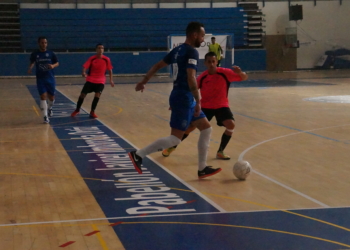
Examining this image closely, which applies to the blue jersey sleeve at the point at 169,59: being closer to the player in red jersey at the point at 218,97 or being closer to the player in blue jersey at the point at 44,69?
the player in red jersey at the point at 218,97

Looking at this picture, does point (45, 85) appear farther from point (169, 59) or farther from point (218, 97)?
point (169, 59)

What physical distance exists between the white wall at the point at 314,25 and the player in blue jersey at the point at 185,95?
86.2 feet

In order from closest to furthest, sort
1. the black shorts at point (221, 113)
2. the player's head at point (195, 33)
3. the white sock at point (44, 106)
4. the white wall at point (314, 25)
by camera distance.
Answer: the player's head at point (195, 33)
the black shorts at point (221, 113)
the white sock at point (44, 106)
the white wall at point (314, 25)

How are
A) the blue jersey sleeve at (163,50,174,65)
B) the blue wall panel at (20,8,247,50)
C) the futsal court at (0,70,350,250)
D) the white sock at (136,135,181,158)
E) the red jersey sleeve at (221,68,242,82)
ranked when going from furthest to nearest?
the blue wall panel at (20,8,247,50) < the red jersey sleeve at (221,68,242,82) < the white sock at (136,135,181,158) < the blue jersey sleeve at (163,50,174,65) < the futsal court at (0,70,350,250)

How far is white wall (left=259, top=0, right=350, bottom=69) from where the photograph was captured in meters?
32.1

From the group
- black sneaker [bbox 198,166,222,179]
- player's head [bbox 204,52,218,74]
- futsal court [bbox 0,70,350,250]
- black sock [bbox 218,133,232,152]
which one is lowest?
futsal court [bbox 0,70,350,250]

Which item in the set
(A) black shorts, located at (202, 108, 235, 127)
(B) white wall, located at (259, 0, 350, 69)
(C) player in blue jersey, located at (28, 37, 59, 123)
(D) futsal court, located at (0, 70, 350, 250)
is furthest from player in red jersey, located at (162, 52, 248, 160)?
(B) white wall, located at (259, 0, 350, 69)

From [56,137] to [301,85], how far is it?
1383 cm

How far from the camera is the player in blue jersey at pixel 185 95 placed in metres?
6.15

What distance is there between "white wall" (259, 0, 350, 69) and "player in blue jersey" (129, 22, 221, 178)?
26261 millimetres

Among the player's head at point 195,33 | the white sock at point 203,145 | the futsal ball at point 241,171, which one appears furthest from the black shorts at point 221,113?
the player's head at point 195,33

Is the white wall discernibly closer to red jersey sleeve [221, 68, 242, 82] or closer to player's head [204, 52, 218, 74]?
red jersey sleeve [221, 68, 242, 82]

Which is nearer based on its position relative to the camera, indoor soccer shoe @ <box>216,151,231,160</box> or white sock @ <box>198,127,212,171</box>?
white sock @ <box>198,127,212,171</box>

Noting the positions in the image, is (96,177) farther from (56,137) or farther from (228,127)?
(56,137)
